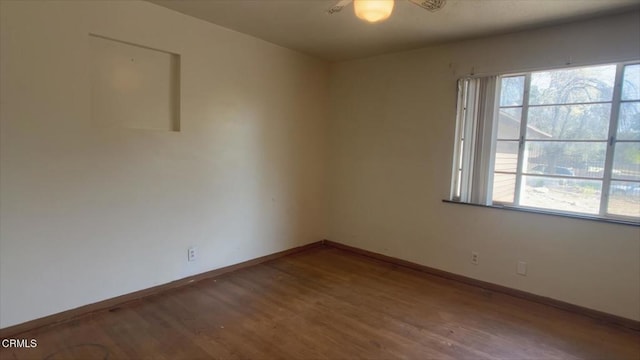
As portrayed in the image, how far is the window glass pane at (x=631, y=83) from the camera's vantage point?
2725mm

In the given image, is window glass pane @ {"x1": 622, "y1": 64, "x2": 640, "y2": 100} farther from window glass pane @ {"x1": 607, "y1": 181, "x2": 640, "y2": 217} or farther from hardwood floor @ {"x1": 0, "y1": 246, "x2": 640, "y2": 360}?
hardwood floor @ {"x1": 0, "y1": 246, "x2": 640, "y2": 360}

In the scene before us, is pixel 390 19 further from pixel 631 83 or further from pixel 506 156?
pixel 631 83

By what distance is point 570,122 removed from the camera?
3014mm

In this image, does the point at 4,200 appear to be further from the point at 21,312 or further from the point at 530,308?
the point at 530,308

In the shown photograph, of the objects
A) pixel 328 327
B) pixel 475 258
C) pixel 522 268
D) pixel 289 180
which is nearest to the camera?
pixel 328 327

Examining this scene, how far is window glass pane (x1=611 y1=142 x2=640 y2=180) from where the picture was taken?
2.72 meters

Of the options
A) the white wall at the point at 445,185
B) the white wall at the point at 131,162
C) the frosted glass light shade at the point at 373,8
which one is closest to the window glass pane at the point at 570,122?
the white wall at the point at 445,185

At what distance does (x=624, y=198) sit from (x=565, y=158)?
52 cm

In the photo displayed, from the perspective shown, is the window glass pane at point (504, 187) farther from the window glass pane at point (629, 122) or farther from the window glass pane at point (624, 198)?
the window glass pane at point (629, 122)

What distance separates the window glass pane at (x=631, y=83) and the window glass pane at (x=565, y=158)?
0.41m

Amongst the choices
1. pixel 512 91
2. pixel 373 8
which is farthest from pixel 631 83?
pixel 373 8

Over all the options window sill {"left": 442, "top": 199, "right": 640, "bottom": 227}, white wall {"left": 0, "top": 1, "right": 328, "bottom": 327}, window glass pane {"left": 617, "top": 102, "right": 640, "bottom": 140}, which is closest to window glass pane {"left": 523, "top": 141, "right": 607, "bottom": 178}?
window glass pane {"left": 617, "top": 102, "right": 640, "bottom": 140}

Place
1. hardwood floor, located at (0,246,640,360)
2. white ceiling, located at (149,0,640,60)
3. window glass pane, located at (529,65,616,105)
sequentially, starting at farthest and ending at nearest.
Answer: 1. window glass pane, located at (529,65,616,105)
2. white ceiling, located at (149,0,640,60)
3. hardwood floor, located at (0,246,640,360)

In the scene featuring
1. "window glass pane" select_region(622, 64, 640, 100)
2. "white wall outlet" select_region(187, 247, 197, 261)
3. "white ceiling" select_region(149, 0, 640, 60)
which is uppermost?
"white ceiling" select_region(149, 0, 640, 60)
